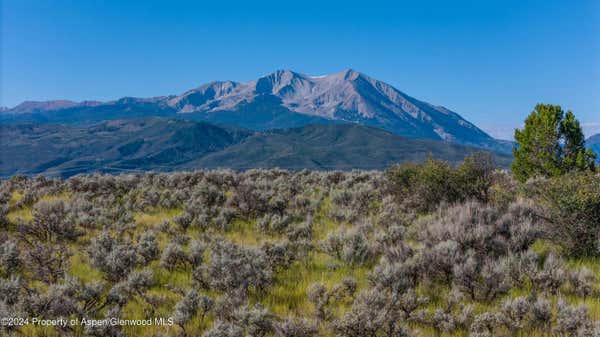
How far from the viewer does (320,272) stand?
253 inches

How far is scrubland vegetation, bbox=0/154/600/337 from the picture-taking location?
4.31 meters

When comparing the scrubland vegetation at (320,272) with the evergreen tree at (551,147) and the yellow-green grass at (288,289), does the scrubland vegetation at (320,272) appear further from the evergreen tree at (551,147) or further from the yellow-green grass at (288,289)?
the evergreen tree at (551,147)

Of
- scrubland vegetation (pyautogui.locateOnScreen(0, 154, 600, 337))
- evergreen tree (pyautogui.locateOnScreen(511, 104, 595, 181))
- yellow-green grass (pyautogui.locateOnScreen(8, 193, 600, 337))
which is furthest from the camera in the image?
evergreen tree (pyautogui.locateOnScreen(511, 104, 595, 181))

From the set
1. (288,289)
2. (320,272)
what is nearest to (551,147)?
(320,272)

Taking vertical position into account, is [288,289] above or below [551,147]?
below

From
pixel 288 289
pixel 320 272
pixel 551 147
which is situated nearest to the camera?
pixel 288 289

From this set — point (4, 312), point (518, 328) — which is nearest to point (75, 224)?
point (4, 312)

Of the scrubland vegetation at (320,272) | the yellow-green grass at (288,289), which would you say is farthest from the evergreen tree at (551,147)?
the yellow-green grass at (288,289)

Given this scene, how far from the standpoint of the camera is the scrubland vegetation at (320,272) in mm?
4312

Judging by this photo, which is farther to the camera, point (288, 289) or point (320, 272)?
point (320, 272)

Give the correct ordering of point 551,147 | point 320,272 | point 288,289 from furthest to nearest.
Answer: point 551,147
point 320,272
point 288,289

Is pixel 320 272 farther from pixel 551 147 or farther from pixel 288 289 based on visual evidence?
pixel 551 147

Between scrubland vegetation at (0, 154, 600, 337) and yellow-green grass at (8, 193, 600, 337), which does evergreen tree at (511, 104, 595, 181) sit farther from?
yellow-green grass at (8, 193, 600, 337)

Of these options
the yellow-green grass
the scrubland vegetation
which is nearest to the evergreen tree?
the scrubland vegetation
